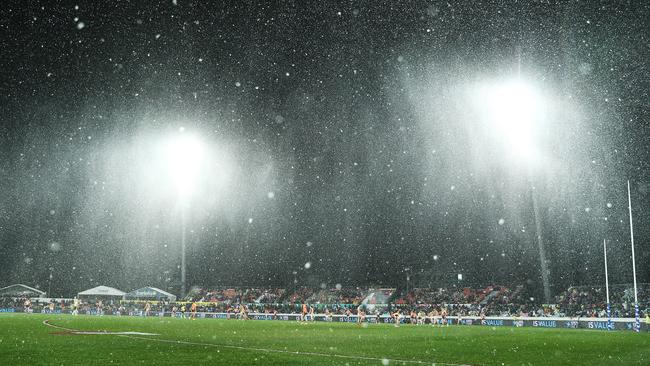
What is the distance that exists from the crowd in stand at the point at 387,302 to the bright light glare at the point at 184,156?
16.1 m

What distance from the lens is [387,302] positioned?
Answer: 74.0 m

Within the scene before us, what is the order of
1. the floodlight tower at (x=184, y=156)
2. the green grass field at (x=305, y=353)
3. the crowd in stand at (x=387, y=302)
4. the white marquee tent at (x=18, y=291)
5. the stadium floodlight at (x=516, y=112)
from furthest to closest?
the white marquee tent at (x=18, y=291) < the floodlight tower at (x=184, y=156) < the crowd in stand at (x=387, y=302) < the stadium floodlight at (x=516, y=112) < the green grass field at (x=305, y=353)

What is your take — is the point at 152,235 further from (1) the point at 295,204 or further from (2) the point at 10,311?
(1) the point at 295,204

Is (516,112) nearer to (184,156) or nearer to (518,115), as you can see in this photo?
(518,115)

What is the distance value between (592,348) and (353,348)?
30.4 ft

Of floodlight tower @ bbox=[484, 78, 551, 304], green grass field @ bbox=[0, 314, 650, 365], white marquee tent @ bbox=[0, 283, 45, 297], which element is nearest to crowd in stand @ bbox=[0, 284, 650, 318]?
white marquee tent @ bbox=[0, 283, 45, 297]

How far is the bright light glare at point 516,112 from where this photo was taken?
42.4 meters

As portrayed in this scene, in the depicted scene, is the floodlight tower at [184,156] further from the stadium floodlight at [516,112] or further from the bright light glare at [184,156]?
the stadium floodlight at [516,112]

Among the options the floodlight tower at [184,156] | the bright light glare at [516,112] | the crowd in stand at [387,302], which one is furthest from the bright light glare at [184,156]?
the bright light glare at [516,112]

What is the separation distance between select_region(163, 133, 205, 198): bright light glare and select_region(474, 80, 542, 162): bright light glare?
3004 cm

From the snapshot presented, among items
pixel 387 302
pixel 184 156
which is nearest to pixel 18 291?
pixel 184 156

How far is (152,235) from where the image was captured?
314ft

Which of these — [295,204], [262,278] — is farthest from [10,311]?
[295,204]

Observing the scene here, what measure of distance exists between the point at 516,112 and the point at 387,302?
3760cm
